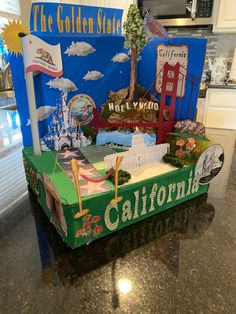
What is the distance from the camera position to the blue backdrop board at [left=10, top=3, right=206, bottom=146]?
32.0 inches

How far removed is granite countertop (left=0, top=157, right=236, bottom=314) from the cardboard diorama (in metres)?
0.05

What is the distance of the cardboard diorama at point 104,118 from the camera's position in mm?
608

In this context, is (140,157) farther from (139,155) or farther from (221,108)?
(221,108)

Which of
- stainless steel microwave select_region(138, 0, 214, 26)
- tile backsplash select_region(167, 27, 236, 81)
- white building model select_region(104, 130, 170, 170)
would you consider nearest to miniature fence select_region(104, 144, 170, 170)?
white building model select_region(104, 130, 170, 170)

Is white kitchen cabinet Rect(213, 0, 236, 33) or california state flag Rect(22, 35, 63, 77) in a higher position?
white kitchen cabinet Rect(213, 0, 236, 33)

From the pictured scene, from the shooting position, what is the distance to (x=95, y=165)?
71cm

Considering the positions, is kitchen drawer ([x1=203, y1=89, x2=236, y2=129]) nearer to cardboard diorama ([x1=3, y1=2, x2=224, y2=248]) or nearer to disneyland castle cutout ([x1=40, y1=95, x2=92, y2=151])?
cardboard diorama ([x1=3, y1=2, x2=224, y2=248])

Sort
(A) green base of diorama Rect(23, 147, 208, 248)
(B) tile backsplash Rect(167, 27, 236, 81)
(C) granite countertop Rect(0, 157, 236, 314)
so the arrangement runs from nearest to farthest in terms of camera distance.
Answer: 1. (C) granite countertop Rect(0, 157, 236, 314)
2. (A) green base of diorama Rect(23, 147, 208, 248)
3. (B) tile backsplash Rect(167, 27, 236, 81)

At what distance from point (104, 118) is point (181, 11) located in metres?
1.82

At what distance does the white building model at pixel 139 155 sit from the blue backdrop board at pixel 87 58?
0.27m

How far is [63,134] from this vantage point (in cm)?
83

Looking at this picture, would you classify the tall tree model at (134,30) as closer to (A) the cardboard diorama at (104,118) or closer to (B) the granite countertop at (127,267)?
(A) the cardboard diorama at (104,118)

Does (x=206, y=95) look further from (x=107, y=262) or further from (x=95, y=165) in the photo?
(x=107, y=262)

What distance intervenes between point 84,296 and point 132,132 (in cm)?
54
